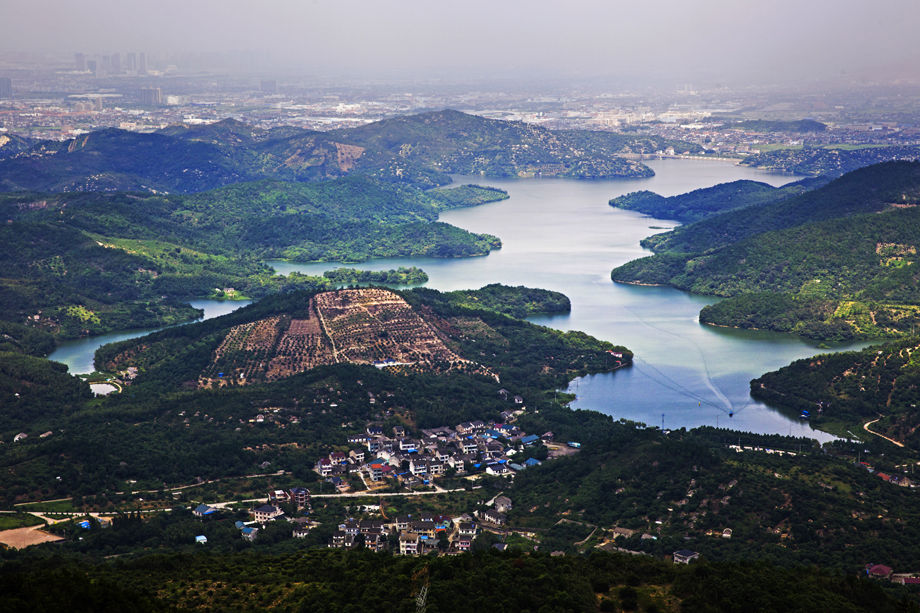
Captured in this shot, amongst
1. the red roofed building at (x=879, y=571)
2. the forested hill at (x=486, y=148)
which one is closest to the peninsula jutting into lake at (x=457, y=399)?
the red roofed building at (x=879, y=571)

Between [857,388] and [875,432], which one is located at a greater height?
[857,388]

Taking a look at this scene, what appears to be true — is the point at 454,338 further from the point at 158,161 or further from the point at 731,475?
the point at 158,161

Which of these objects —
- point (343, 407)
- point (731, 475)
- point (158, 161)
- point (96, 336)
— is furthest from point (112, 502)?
point (158, 161)

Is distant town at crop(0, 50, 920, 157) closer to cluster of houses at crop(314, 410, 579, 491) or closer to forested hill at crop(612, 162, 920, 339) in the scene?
forested hill at crop(612, 162, 920, 339)

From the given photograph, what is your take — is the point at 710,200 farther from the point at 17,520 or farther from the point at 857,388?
the point at 17,520

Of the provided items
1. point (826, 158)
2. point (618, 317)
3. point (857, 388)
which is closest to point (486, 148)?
point (826, 158)

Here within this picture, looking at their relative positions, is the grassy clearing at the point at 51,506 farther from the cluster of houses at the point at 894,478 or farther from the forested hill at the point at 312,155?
the forested hill at the point at 312,155

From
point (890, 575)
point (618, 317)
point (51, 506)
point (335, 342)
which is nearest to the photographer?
point (890, 575)
